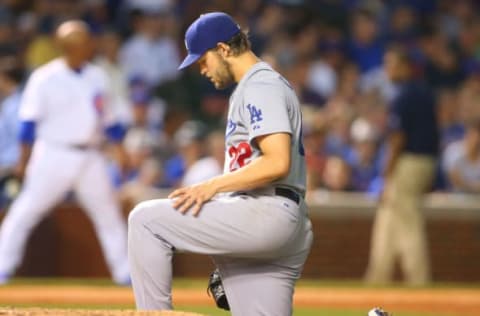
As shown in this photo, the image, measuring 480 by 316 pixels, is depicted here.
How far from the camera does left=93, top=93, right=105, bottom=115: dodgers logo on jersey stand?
465 inches

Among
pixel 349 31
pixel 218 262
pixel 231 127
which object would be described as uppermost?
pixel 349 31

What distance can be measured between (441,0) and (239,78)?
13.2 m

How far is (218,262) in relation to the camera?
242 inches

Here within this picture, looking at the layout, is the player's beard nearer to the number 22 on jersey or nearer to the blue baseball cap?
the blue baseball cap

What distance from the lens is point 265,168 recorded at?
5.73 metres

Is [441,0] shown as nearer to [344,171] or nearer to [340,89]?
[340,89]

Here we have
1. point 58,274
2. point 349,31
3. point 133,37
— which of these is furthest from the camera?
point 349,31

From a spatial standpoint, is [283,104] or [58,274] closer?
[283,104]

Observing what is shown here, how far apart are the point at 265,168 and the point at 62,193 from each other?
6.28m

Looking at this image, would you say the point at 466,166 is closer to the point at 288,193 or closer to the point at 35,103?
the point at 35,103

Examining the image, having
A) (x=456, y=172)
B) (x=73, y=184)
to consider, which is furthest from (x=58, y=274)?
(x=456, y=172)

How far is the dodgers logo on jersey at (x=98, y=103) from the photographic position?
11805mm

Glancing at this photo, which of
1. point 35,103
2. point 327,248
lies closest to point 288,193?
point 35,103

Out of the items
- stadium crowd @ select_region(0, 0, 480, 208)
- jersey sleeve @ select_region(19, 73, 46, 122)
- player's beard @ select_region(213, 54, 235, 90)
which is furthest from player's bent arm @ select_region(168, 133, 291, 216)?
stadium crowd @ select_region(0, 0, 480, 208)
